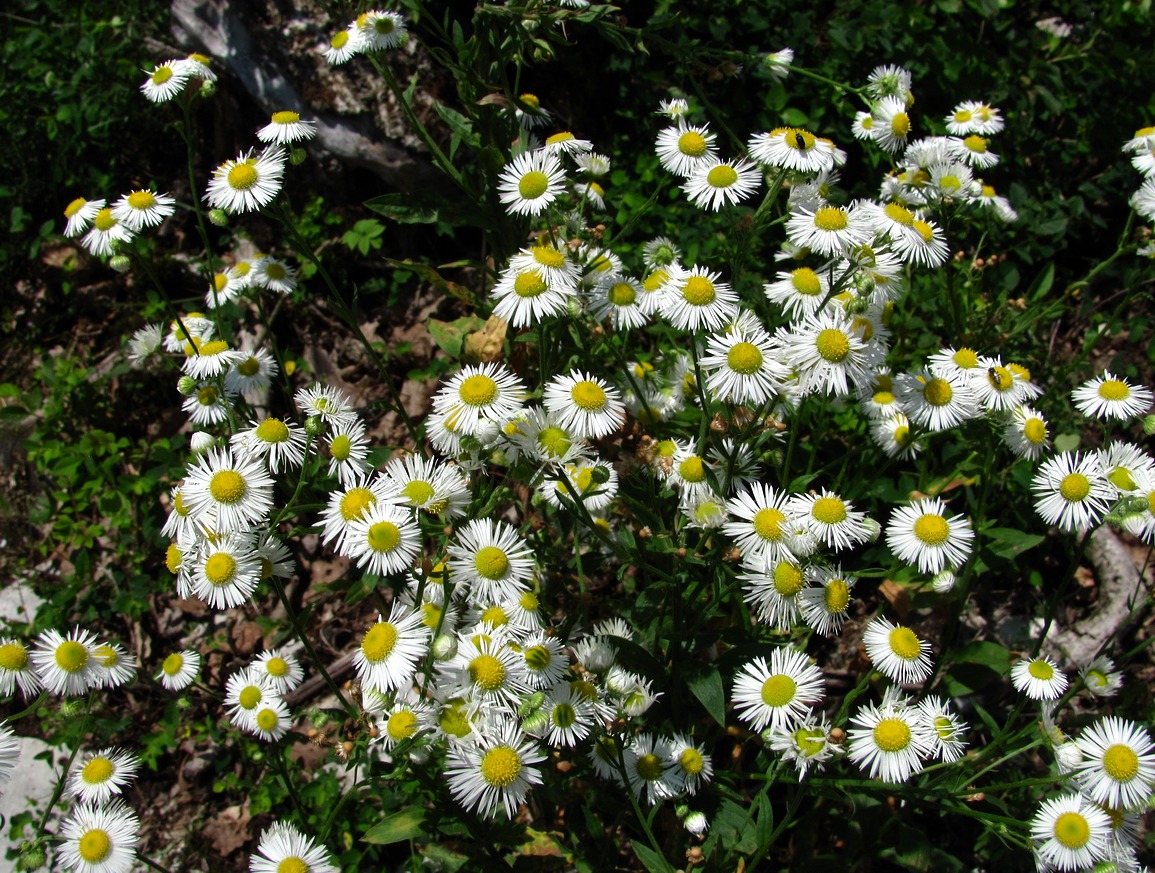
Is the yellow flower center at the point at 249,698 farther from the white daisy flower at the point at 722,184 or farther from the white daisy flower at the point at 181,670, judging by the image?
the white daisy flower at the point at 722,184

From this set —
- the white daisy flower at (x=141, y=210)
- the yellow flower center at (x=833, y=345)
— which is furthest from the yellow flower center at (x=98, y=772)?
the yellow flower center at (x=833, y=345)

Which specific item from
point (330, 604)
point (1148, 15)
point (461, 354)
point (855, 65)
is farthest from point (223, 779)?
point (1148, 15)

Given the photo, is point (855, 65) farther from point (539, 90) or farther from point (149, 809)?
point (149, 809)

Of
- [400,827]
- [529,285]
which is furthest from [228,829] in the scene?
[529,285]

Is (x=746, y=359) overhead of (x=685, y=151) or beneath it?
beneath

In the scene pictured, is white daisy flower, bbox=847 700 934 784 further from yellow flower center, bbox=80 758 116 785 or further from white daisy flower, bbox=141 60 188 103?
white daisy flower, bbox=141 60 188 103

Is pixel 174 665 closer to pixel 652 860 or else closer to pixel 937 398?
pixel 652 860
